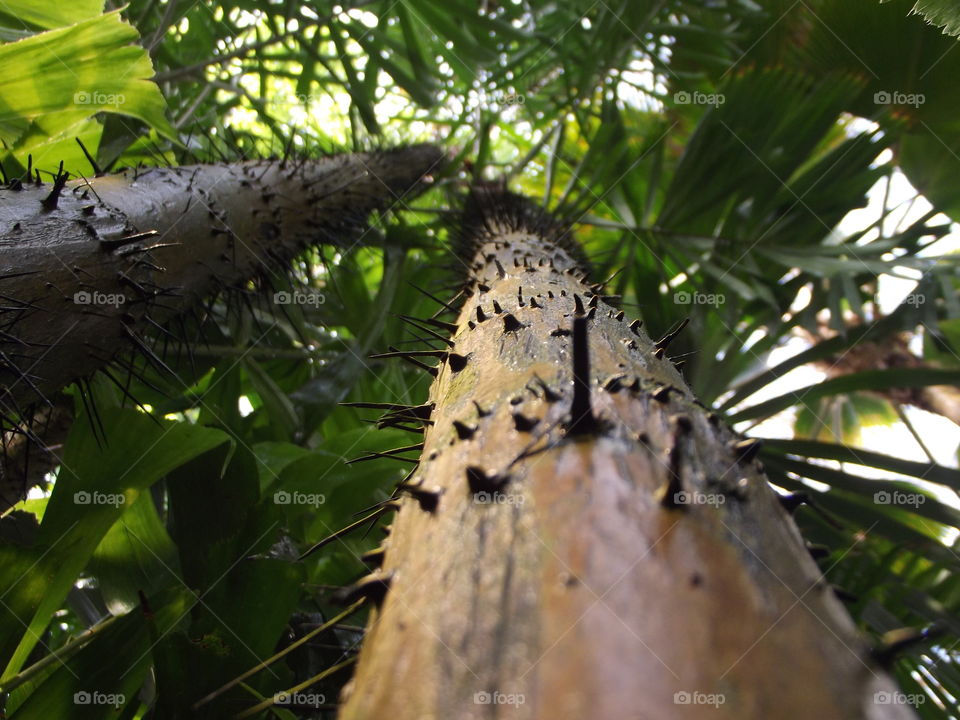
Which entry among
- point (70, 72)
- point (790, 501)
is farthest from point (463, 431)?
point (70, 72)

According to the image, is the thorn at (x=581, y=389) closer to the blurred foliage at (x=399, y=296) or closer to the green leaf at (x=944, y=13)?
the blurred foliage at (x=399, y=296)

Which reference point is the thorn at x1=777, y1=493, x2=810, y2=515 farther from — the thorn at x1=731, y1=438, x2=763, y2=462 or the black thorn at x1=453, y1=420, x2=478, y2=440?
the black thorn at x1=453, y1=420, x2=478, y2=440

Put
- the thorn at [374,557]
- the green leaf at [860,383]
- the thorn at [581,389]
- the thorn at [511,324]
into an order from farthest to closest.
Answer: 1. the green leaf at [860,383]
2. the thorn at [511,324]
3. the thorn at [374,557]
4. the thorn at [581,389]

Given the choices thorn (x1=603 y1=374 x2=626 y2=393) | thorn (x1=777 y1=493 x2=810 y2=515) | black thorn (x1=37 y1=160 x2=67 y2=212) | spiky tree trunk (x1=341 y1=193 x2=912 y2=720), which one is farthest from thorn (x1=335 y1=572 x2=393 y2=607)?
black thorn (x1=37 y1=160 x2=67 y2=212)

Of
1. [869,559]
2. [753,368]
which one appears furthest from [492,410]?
[753,368]

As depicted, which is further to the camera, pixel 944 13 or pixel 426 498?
pixel 944 13

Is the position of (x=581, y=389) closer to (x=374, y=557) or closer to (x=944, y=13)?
(x=374, y=557)

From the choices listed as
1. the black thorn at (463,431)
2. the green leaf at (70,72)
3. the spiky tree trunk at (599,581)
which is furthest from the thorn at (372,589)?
the green leaf at (70,72)
